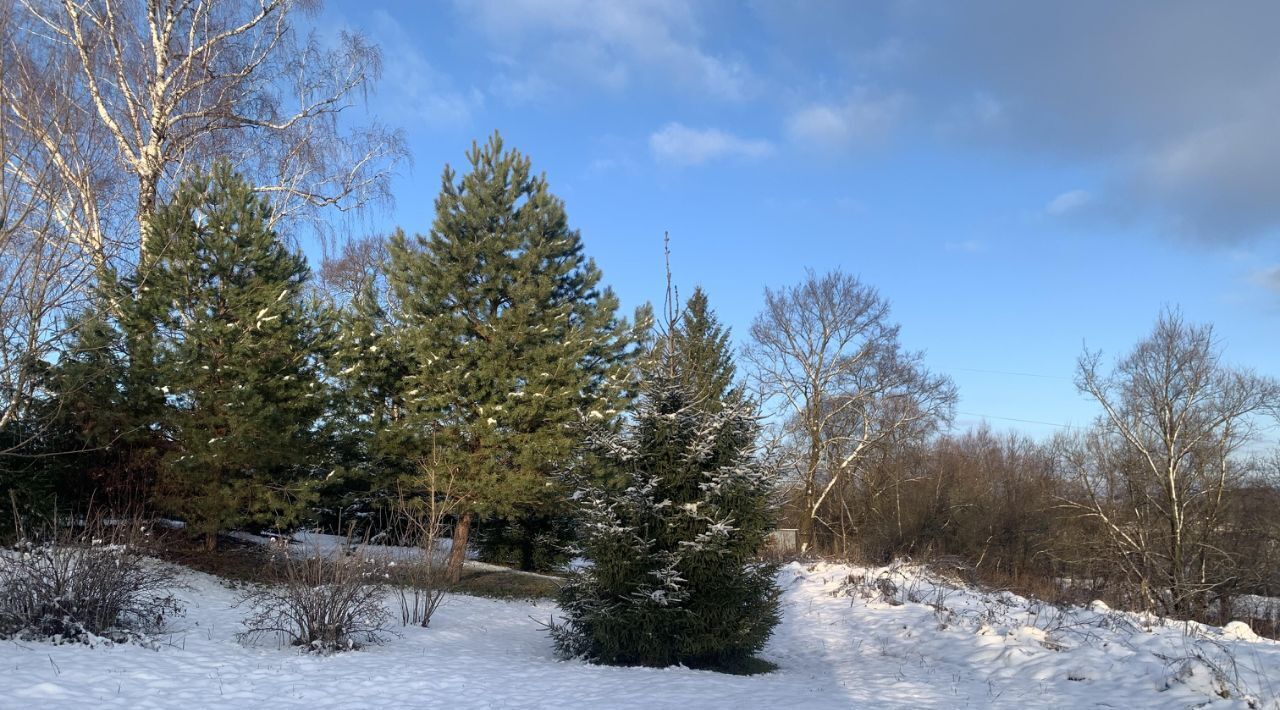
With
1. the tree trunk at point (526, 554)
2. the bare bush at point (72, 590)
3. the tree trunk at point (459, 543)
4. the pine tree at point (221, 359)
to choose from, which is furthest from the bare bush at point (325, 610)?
the tree trunk at point (526, 554)

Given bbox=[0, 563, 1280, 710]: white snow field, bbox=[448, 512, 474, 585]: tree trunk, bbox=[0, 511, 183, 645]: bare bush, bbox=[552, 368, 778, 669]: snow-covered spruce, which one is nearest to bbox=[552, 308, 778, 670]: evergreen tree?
bbox=[552, 368, 778, 669]: snow-covered spruce

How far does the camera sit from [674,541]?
30.5ft

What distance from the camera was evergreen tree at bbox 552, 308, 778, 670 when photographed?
904 cm

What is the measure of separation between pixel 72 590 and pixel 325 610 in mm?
2509

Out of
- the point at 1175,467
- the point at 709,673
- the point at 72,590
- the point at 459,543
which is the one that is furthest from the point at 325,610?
the point at 1175,467

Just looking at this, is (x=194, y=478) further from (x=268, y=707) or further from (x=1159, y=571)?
(x=1159, y=571)

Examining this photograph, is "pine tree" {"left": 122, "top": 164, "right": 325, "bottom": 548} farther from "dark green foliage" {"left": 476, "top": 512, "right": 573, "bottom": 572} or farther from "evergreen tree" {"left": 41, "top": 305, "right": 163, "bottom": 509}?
"dark green foliage" {"left": 476, "top": 512, "right": 573, "bottom": 572}

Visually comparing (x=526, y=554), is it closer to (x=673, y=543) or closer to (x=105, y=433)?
(x=105, y=433)

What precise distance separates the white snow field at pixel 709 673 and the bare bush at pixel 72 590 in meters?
0.31

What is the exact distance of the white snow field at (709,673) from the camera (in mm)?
6688

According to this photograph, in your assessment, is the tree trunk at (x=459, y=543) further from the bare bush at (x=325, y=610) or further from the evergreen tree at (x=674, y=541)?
the evergreen tree at (x=674, y=541)

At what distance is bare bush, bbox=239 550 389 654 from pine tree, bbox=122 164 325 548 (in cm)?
506

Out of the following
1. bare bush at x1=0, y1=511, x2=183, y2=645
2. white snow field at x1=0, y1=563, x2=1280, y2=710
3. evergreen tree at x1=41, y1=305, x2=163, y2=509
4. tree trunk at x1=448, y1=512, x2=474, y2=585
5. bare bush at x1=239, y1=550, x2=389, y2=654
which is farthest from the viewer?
tree trunk at x1=448, y1=512, x2=474, y2=585

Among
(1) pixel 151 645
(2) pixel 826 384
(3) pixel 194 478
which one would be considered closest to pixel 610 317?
(3) pixel 194 478
